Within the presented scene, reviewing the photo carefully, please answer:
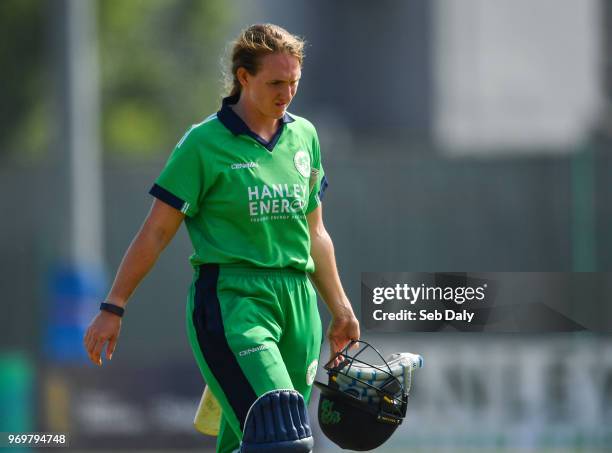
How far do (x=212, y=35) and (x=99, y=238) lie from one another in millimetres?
21034

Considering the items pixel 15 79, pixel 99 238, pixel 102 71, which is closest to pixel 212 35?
pixel 102 71

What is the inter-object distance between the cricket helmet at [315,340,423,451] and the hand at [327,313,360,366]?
14cm

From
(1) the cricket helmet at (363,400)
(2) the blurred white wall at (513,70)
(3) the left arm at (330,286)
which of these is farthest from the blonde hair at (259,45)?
(2) the blurred white wall at (513,70)

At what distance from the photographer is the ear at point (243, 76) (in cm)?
527

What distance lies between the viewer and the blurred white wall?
28422 millimetres

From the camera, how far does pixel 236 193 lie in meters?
5.14

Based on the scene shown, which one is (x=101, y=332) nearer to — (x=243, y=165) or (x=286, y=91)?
(x=243, y=165)

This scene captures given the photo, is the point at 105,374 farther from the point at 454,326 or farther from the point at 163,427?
the point at 454,326

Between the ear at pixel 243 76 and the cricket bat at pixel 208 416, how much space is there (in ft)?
4.04

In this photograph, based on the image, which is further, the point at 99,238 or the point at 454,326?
the point at 99,238

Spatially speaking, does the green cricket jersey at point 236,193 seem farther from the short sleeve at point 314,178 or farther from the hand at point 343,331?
the hand at point 343,331

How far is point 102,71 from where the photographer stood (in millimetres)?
34031

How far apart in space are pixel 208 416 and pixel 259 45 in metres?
1.50

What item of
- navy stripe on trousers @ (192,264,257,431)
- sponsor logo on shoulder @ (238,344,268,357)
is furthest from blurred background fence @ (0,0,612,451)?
sponsor logo on shoulder @ (238,344,268,357)
